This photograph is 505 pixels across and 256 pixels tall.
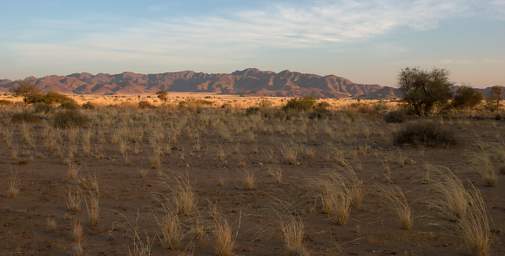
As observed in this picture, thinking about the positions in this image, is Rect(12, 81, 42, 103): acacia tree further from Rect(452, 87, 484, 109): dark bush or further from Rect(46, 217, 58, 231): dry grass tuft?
Rect(46, 217, 58, 231): dry grass tuft

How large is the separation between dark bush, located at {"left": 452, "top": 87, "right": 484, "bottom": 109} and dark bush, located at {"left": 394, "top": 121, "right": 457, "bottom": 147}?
23728 mm

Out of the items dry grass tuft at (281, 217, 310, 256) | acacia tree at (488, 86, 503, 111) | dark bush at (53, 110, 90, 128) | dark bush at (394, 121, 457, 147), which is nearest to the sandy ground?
dry grass tuft at (281, 217, 310, 256)

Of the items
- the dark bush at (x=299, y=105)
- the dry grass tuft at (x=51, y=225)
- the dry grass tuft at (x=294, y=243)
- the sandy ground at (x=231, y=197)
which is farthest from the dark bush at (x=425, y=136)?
the dark bush at (x=299, y=105)

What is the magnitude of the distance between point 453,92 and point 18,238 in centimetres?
3828

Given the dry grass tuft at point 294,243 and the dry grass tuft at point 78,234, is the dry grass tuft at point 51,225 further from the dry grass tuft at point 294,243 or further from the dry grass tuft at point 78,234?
the dry grass tuft at point 294,243

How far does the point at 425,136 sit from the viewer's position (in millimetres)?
18109

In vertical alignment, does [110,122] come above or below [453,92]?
below

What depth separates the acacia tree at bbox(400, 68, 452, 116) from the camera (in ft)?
121

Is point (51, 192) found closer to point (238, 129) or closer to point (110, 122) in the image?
point (238, 129)

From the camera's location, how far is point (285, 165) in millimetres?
14266

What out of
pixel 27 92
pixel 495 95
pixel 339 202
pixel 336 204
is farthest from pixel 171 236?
pixel 27 92

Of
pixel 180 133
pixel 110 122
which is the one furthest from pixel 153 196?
pixel 110 122

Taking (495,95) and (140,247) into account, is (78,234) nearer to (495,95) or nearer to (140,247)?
(140,247)

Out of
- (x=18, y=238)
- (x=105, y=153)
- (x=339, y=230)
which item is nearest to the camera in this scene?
(x=18, y=238)
